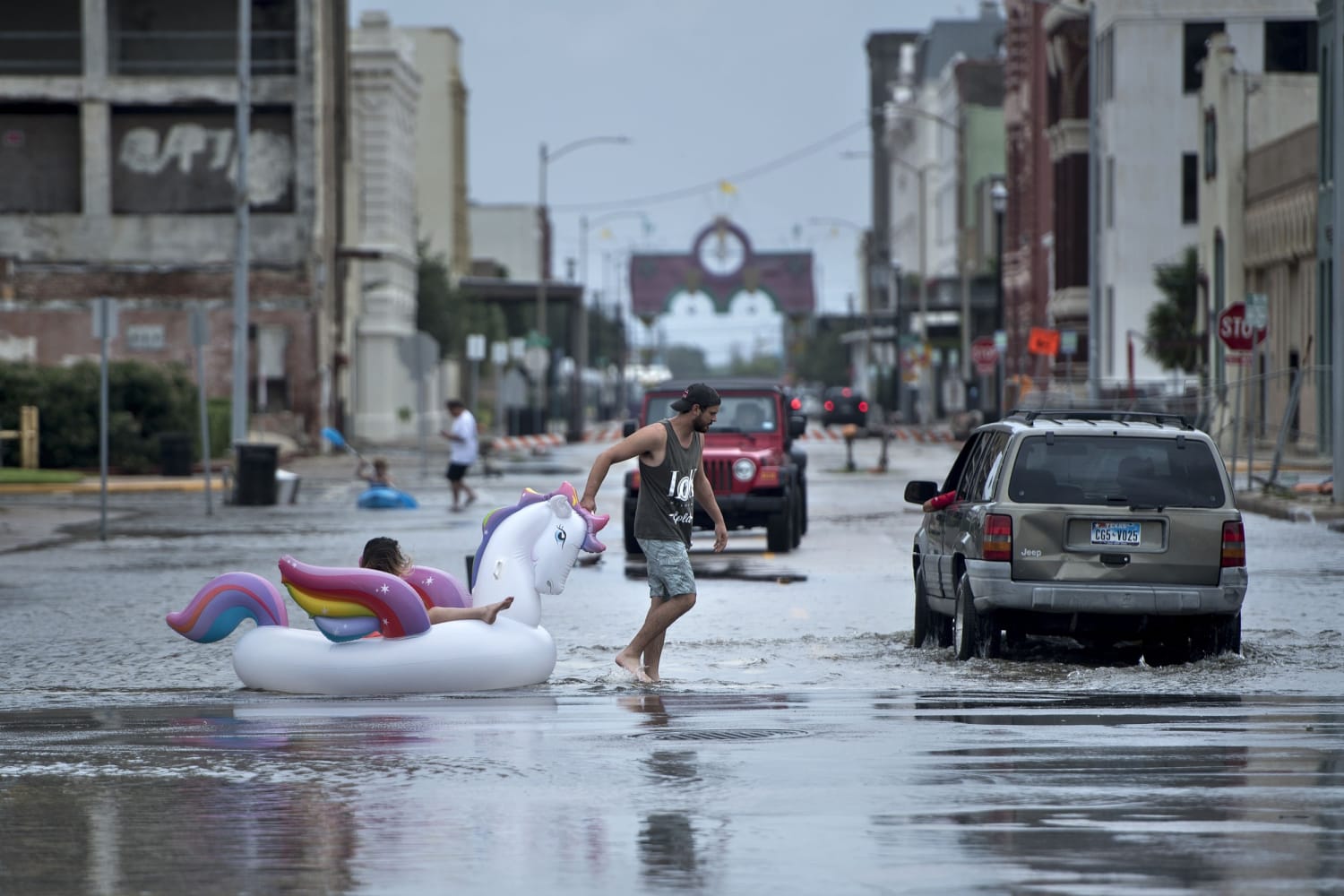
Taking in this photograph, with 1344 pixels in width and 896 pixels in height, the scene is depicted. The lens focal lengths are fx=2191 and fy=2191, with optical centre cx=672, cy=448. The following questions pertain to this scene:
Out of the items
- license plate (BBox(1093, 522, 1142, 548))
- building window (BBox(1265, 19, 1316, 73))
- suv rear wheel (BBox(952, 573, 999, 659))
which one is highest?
building window (BBox(1265, 19, 1316, 73))

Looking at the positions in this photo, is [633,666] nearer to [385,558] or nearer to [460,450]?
[385,558]

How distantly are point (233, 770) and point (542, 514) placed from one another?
3.65m

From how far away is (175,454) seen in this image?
42.6 m

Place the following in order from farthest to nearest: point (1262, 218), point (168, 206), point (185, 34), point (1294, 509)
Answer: point (185, 34) < point (168, 206) < point (1262, 218) < point (1294, 509)

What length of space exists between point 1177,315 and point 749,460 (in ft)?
122

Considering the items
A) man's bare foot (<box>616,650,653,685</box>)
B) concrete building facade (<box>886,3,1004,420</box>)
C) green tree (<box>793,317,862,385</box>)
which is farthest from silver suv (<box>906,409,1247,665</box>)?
green tree (<box>793,317,862,385</box>)

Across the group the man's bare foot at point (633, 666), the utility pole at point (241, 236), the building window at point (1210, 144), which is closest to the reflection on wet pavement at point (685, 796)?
the man's bare foot at point (633, 666)

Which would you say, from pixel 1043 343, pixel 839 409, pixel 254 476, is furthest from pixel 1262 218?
pixel 839 409

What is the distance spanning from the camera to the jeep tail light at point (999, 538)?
12820 mm

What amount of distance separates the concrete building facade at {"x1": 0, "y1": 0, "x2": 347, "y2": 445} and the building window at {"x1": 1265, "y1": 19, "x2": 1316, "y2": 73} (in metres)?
26.3

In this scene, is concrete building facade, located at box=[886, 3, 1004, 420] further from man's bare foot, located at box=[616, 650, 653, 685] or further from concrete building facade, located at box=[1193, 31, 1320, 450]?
man's bare foot, located at box=[616, 650, 653, 685]

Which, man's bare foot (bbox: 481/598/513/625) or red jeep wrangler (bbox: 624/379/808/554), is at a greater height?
red jeep wrangler (bbox: 624/379/808/554)

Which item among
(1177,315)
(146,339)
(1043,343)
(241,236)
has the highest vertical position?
(241,236)

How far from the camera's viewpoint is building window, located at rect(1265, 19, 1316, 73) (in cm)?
6100
